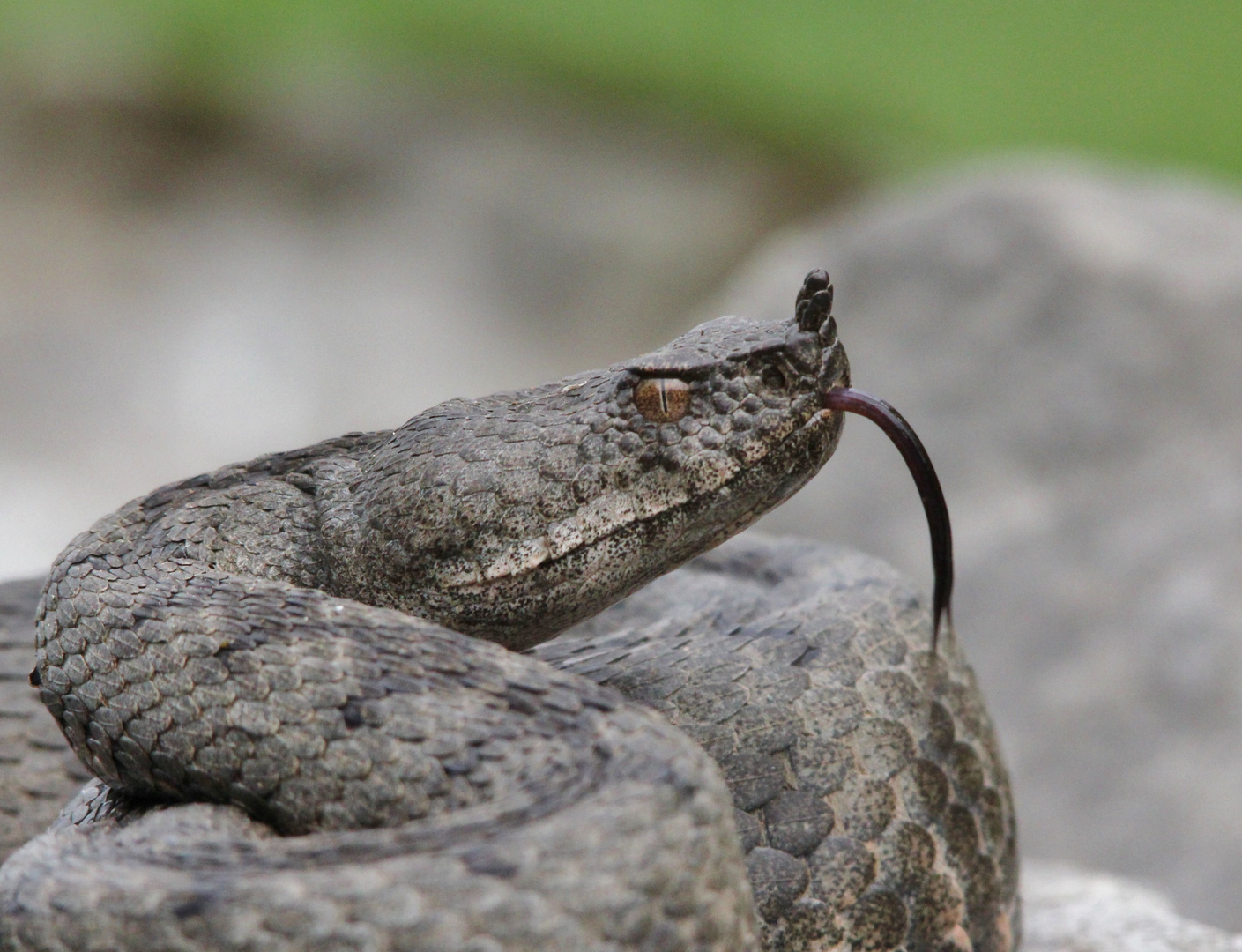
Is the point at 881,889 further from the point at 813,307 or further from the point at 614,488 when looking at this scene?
the point at 813,307

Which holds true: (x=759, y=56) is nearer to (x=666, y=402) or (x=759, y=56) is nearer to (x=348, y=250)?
(x=348, y=250)

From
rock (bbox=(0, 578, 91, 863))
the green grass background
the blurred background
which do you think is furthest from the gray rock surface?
the green grass background

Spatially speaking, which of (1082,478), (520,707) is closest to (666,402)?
(520,707)

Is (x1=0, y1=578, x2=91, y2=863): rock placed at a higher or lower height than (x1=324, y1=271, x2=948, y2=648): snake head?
lower

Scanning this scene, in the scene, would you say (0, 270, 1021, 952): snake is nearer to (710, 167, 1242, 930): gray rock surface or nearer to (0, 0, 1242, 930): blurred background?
(710, 167, 1242, 930): gray rock surface

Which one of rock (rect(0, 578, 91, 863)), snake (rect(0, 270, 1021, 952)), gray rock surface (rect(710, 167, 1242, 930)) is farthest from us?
gray rock surface (rect(710, 167, 1242, 930))

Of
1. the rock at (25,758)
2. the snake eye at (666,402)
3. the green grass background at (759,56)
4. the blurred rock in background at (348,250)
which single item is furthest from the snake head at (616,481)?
the green grass background at (759,56)
